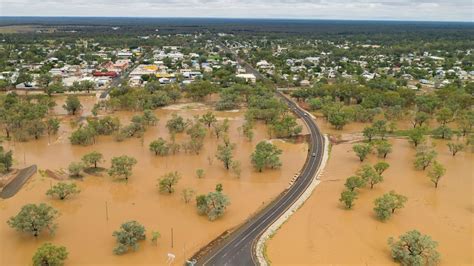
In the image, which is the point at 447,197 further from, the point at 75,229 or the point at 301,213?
the point at 75,229

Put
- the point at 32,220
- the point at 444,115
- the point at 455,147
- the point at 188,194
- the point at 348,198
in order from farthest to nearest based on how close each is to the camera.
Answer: the point at 444,115, the point at 455,147, the point at 188,194, the point at 348,198, the point at 32,220

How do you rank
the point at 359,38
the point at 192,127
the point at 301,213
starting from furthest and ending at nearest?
the point at 359,38
the point at 192,127
the point at 301,213

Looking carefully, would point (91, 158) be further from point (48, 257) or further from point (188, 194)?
point (48, 257)

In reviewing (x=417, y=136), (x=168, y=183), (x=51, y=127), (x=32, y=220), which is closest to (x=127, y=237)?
(x=32, y=220)

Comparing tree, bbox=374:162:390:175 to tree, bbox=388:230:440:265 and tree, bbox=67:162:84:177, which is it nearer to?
tree, bbox=388:230:440:265

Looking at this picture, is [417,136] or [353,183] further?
[417,136]

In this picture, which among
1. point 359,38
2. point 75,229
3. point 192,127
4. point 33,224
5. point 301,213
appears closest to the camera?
point 33,224

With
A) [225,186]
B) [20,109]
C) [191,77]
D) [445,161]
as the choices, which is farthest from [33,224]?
[191,77]
